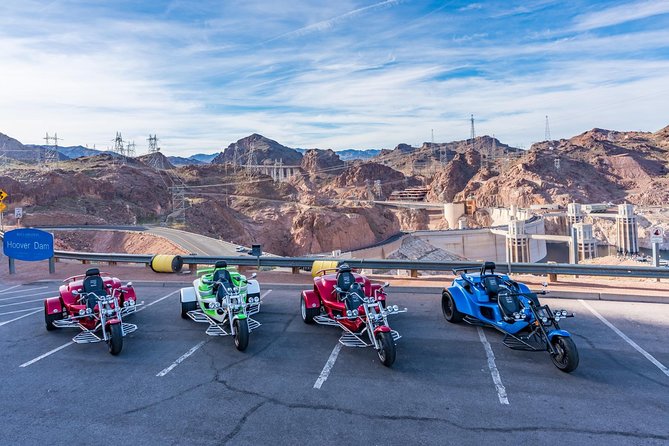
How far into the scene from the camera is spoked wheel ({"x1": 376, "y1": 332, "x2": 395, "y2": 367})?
704 centimetres

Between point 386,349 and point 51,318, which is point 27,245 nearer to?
point 51,318

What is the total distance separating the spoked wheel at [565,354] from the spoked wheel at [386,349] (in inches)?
94.1

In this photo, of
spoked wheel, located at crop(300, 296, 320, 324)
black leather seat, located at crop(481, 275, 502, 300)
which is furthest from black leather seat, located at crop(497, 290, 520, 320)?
spoked wheel, located at crop(300, 296, 320, 324)

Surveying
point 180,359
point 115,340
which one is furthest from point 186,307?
point 180,359

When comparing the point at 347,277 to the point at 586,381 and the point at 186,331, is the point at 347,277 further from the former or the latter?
the point at 586,381

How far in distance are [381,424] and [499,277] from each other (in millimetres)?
4297

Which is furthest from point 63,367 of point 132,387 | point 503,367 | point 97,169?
point 97,169

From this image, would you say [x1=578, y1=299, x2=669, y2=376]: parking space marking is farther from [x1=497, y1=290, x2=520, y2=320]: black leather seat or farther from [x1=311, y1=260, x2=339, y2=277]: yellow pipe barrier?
[x1=311, y1=260, x2=339, y2=277]: yellow pipe barrier

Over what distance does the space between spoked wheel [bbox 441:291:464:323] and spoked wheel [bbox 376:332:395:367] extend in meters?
2.53

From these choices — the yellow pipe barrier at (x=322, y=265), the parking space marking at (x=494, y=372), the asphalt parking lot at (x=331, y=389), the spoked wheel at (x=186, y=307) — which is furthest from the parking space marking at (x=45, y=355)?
the parking space marking at (x=494, y=372)

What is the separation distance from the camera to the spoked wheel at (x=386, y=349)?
7.04 meters

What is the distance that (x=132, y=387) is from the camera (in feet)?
21.9

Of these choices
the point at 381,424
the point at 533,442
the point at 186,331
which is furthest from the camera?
the point at 186,331

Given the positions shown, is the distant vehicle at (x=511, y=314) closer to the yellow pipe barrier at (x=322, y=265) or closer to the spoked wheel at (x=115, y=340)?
the yellow pipe barrier at (x=322, y=265)
